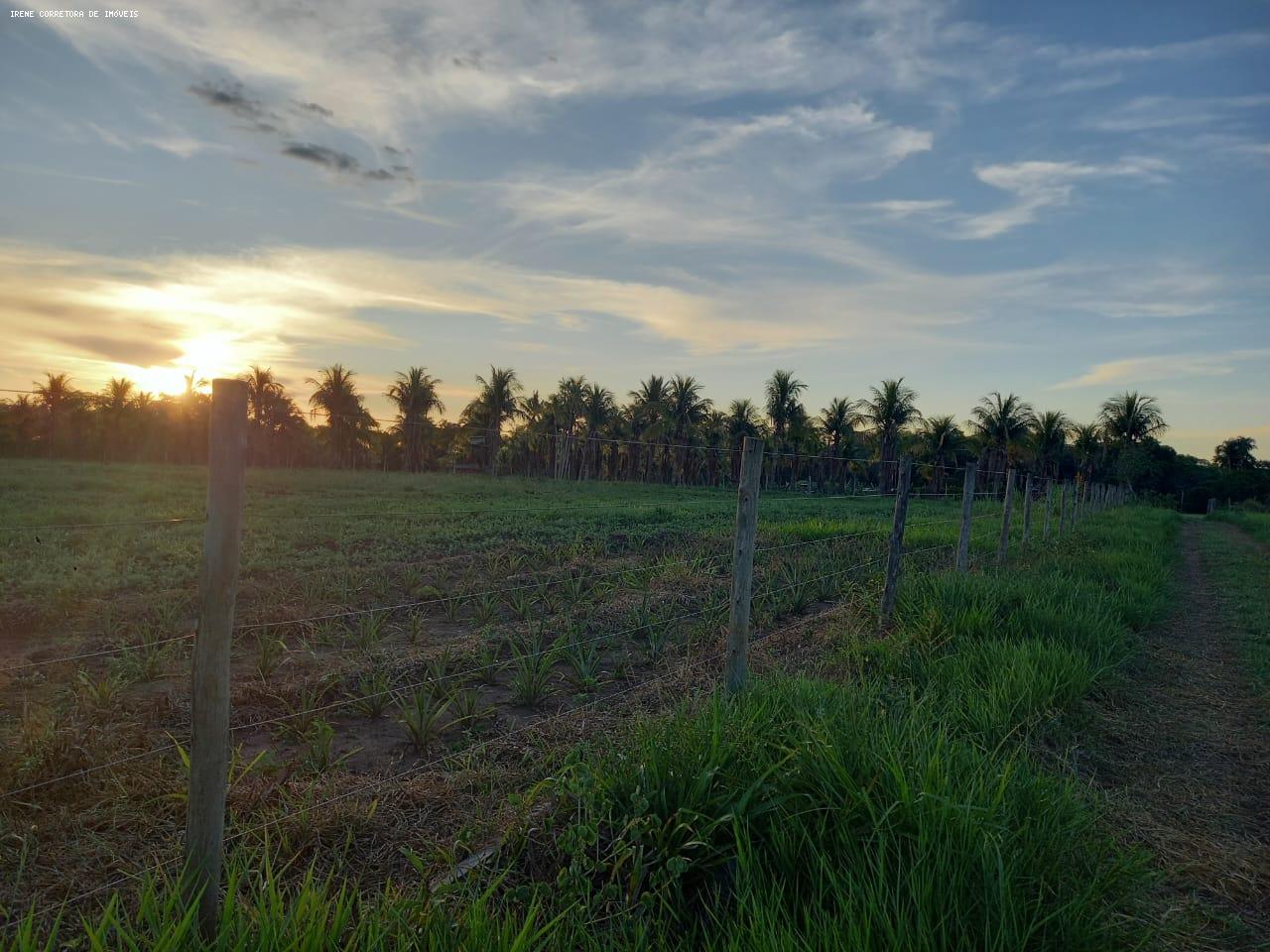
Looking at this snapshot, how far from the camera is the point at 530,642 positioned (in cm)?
715

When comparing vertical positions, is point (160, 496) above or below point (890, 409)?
below

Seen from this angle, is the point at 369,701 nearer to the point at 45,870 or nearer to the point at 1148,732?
the point at 45,870

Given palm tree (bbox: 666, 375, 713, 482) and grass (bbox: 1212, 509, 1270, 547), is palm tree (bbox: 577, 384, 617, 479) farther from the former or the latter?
grass (bbox: 1212, 509, 1270, 547)

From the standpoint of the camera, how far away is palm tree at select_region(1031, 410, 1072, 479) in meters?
62.8

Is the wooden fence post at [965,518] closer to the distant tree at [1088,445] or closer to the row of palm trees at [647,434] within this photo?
the row of palm trees at [647,434]

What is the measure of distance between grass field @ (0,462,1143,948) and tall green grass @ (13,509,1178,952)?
17 mm

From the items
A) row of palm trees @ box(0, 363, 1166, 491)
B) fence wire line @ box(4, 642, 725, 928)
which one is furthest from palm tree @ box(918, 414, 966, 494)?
fence wire line @ box(4, 642, 725, 928)

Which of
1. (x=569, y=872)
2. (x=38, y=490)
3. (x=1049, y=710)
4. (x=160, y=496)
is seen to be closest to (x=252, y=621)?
(x=569, y=872)

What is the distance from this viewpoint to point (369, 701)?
17.8 feet

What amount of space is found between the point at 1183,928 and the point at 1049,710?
7.11ft

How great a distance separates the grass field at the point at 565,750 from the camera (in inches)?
102

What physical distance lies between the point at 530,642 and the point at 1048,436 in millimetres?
66569

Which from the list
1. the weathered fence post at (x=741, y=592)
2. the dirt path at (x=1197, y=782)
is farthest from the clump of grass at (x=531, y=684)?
the dirt path at (x=1197, y=782)

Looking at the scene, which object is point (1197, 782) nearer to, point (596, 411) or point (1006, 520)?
point (1006, 520)
